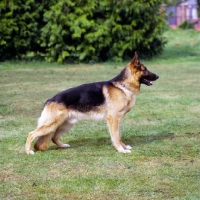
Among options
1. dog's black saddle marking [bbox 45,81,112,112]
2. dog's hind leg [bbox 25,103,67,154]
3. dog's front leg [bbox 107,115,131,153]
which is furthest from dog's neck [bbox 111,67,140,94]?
dog's hind leg [bbox 25,103,67,154]

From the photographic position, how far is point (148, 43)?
819 inches

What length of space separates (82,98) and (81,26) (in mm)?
13102

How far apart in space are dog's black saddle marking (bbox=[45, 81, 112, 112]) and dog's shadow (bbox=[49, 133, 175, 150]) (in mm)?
721

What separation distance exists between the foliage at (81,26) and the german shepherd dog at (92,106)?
496 inches

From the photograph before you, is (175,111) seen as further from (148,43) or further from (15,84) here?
(148,43)

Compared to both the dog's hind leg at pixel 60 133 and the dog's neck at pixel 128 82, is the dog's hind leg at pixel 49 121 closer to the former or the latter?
the dog's hind leg at pixel 60 133

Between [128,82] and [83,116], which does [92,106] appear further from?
[128,82]

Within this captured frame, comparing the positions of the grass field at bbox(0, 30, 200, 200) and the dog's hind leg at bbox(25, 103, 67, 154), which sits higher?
the dog's hind leg at bbox(25, 103, 67, 154)

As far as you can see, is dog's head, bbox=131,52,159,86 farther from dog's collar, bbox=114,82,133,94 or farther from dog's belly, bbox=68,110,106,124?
dog's belly, bbox=68,110,106,124

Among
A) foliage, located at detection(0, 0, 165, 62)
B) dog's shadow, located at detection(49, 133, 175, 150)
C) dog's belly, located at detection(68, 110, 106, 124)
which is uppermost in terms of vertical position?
dog's belly, located at detection(68, 110, 106, 124)

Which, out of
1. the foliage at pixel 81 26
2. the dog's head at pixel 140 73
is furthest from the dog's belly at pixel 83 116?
the foliage at pixel 81 26

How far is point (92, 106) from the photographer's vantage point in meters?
7.41

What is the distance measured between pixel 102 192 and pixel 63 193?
39cm

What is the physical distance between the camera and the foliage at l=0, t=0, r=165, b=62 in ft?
65.9
